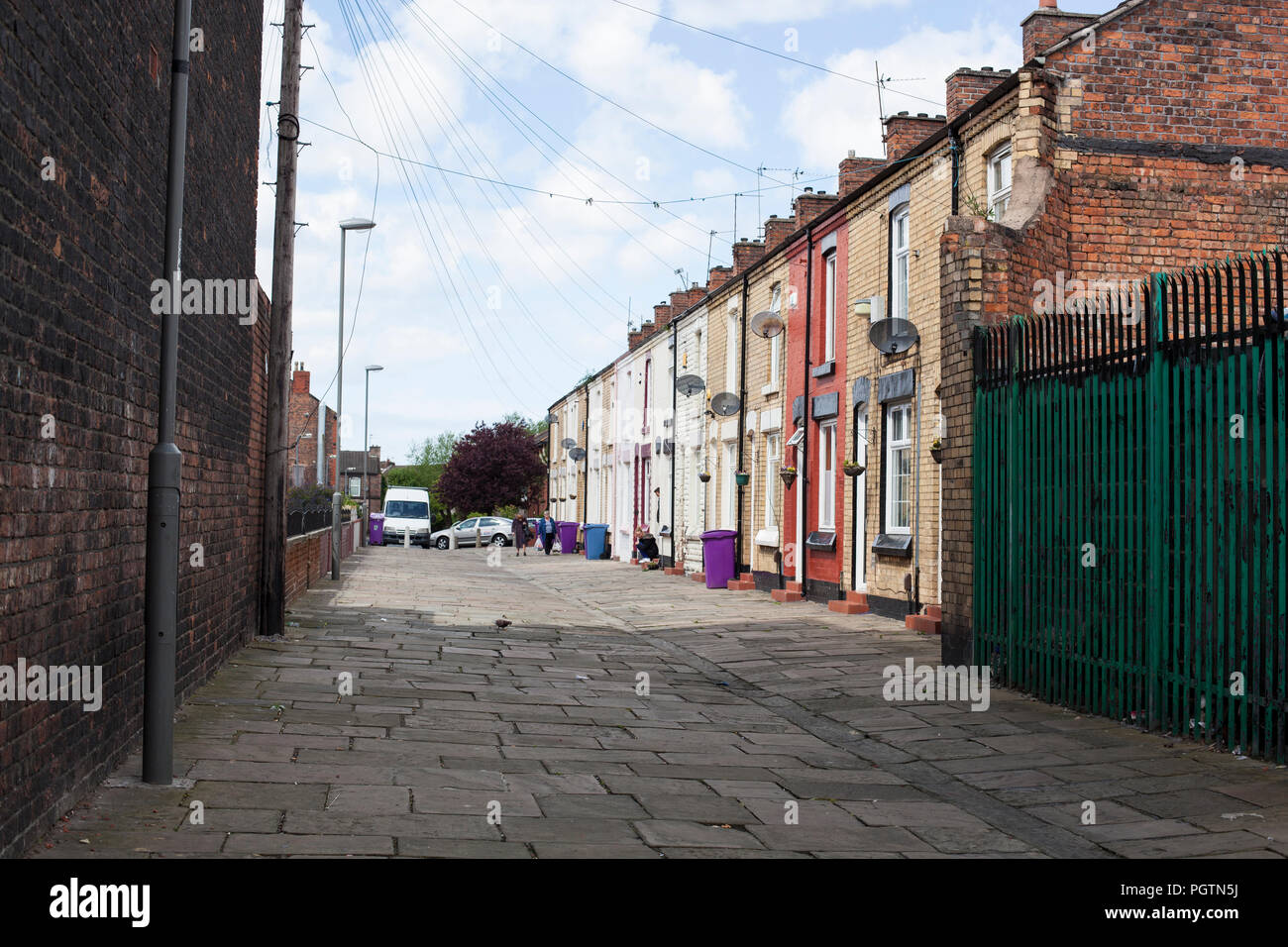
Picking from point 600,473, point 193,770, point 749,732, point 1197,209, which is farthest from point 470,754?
point 600,473

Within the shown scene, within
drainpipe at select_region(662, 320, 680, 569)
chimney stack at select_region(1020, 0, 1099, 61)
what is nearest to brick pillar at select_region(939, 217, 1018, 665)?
chimney stack at select_region(1020, 0, 1099, 61)

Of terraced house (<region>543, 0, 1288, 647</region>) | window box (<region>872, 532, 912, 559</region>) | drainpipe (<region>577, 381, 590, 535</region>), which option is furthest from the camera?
drainpipe (<region>577, 381, 590, 535</region>)

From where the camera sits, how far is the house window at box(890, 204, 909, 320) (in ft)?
58.5

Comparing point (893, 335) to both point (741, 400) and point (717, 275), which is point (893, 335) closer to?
point (741, 400)

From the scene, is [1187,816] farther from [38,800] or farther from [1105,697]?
[38,800]

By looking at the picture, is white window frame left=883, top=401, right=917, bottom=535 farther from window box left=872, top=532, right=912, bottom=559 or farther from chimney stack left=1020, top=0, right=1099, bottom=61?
chimney stack left=1020, top=0, right=1099, bottom=61

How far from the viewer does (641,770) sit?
301 inches

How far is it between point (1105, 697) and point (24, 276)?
304 inches

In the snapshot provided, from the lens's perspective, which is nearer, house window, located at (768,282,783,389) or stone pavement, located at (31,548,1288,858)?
stone pavement, located at (31,548,1288,858)

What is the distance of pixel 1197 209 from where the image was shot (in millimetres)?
13125

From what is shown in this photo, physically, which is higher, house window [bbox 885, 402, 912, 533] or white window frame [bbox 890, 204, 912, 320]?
white window frame [bbox 890, 204, 912, 320]

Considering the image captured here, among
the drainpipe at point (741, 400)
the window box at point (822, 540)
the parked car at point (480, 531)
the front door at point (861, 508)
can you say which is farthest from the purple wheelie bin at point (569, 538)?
the front door at point (861, 508)

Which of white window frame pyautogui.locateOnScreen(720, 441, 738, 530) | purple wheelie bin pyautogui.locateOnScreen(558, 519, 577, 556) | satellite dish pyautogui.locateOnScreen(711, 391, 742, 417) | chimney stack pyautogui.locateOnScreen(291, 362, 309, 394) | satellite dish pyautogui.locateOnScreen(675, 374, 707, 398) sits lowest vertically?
purple wheelie bin pyautogui.locateOnScreen(558, 519, 577, 556)

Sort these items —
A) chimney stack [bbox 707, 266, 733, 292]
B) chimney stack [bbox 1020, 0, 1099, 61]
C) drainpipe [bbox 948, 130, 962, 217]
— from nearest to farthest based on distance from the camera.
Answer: chimney stack [bbox 1020, 0, 1099, 61] → drainpipe [bbox 948, 130, 962, 217] → chimney stack [bbox 707, 266, 733, 292]
